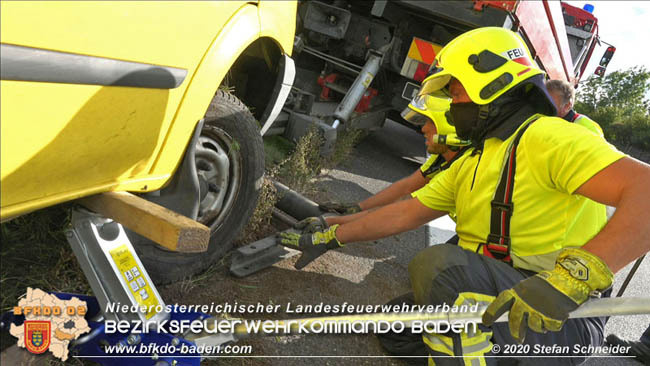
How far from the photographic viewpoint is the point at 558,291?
Answer: 164cm

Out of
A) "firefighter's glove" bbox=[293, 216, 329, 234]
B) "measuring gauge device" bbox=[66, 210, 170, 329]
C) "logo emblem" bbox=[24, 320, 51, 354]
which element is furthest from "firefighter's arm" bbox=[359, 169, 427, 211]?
"logo emblem" bbox=[24, 320, 51, 354]

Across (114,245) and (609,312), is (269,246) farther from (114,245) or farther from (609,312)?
(609,312)

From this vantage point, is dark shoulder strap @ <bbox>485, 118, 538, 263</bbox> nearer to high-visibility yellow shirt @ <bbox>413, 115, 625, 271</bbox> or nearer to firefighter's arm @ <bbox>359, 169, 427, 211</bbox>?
high-visibility yellow shirt @ <bbox>413, 115, 625, 271</bbox>

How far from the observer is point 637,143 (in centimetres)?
2375

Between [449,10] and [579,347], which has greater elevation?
[449,10]

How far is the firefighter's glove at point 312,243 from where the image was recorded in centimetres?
262

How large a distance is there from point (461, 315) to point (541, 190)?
64 cm

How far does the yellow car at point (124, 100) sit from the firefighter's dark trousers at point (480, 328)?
108 cm

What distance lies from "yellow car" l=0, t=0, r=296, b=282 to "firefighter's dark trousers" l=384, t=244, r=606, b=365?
1.08m

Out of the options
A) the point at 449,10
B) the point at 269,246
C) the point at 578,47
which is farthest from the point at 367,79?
the point at 578,47

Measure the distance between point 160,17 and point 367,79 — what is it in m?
3.60

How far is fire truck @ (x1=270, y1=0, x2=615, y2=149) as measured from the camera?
4.53m

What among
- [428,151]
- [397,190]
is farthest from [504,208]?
[397,190]

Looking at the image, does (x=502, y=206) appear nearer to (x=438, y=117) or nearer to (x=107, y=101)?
(x=438, y=117)
